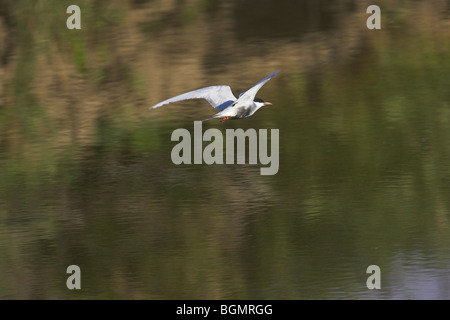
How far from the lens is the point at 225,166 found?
8.84 m

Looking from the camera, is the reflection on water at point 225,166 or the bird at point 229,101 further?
the bird at point 229,101

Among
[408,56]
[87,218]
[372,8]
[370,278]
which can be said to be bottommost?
[370,278]

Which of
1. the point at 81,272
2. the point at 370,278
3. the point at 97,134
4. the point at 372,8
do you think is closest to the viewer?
the point at 370,278

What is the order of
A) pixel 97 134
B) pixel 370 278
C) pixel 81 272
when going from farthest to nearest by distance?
pixel 97 134 < pixel 81 272 < pixel 370 278

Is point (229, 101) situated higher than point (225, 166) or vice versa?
point (229, 101)

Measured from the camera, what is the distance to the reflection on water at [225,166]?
718 cm

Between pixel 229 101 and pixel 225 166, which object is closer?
pixel 229 101

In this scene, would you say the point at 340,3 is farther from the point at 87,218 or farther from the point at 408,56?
the point at 87,218

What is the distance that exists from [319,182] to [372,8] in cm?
407

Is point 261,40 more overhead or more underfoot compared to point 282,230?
more overhead

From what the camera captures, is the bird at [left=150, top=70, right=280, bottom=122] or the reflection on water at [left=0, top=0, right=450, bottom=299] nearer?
the reflection on water at [left=0, top=0, right=450, bottom=299]

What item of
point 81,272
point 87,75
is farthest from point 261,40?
point 81,272

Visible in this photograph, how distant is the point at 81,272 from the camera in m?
7.30

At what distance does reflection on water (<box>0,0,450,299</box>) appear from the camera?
7184mm
